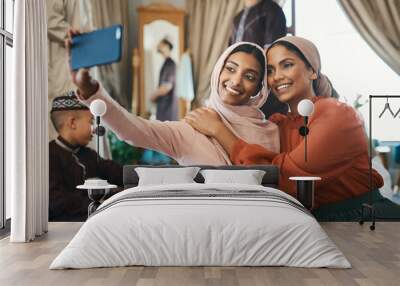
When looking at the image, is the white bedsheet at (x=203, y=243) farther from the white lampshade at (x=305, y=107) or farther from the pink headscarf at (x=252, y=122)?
the pink headscarf at (x=252, y=122)

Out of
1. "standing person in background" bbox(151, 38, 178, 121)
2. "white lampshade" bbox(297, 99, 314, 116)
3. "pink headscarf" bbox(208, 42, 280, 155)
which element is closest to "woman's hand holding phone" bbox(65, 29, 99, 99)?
"standing person in background" bbox(151, 38, 178, 121)

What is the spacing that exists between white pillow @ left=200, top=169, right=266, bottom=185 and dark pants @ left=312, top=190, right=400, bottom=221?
1.15 metres

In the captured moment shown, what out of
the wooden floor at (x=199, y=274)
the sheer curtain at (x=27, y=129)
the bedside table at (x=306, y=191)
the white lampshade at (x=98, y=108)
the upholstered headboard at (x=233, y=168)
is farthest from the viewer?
the upholstered headboard at (x=233, y=168)

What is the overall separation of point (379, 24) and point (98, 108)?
3902mm

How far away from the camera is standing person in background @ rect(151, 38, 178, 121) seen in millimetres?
7695

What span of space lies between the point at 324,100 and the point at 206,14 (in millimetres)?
1961

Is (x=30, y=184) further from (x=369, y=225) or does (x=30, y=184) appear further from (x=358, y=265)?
(x=369, y=225)

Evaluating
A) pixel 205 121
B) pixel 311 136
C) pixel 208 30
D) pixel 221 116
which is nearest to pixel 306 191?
pixel 311 136

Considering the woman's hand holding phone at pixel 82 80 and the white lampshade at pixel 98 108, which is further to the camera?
the woman's hand holding phone at pixel 82 80

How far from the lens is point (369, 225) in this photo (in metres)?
7.38

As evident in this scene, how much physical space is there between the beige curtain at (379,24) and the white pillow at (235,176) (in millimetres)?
2432

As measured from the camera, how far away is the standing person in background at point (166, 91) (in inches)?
303

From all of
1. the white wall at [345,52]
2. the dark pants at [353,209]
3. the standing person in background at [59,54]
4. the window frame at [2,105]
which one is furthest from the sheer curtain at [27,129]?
the dark pants at [353,209]

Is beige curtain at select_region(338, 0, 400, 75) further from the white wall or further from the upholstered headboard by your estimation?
the upholstered headboard
